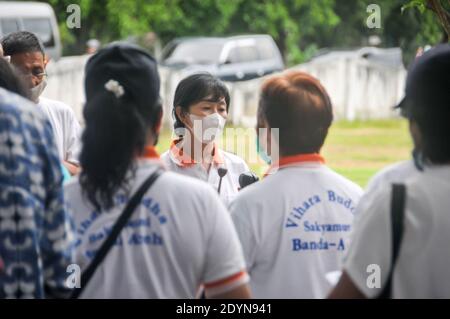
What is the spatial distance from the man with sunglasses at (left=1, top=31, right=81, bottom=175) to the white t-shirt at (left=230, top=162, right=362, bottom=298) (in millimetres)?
2440

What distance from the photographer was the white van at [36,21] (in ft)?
90.8

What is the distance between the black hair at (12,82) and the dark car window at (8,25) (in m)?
22.9

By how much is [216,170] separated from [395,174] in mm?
2430

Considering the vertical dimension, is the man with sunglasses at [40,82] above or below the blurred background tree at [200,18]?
above

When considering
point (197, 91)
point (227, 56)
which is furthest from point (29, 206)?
point (227, 56)

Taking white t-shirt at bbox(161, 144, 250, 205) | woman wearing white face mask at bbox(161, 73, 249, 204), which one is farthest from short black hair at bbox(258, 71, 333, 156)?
woman wearing white face mask at bbox(161, 73, 249, 204)

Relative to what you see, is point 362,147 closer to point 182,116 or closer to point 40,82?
point 40,82

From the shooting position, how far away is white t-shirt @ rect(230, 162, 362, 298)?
4035 millimetres

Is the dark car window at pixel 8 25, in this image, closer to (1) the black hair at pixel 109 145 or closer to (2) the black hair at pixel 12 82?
(2) the black hair at pixel 12 82

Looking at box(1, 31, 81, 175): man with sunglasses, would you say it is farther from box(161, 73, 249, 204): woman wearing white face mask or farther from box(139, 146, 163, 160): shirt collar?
box(139, 146, 163, 160): shirt collar

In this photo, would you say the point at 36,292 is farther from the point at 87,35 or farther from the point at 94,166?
the point at 87,35

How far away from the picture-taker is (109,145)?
11.6 ft

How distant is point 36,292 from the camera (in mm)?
3414

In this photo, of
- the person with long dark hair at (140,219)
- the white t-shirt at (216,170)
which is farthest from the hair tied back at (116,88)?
the white t-shirt at (216,170)
